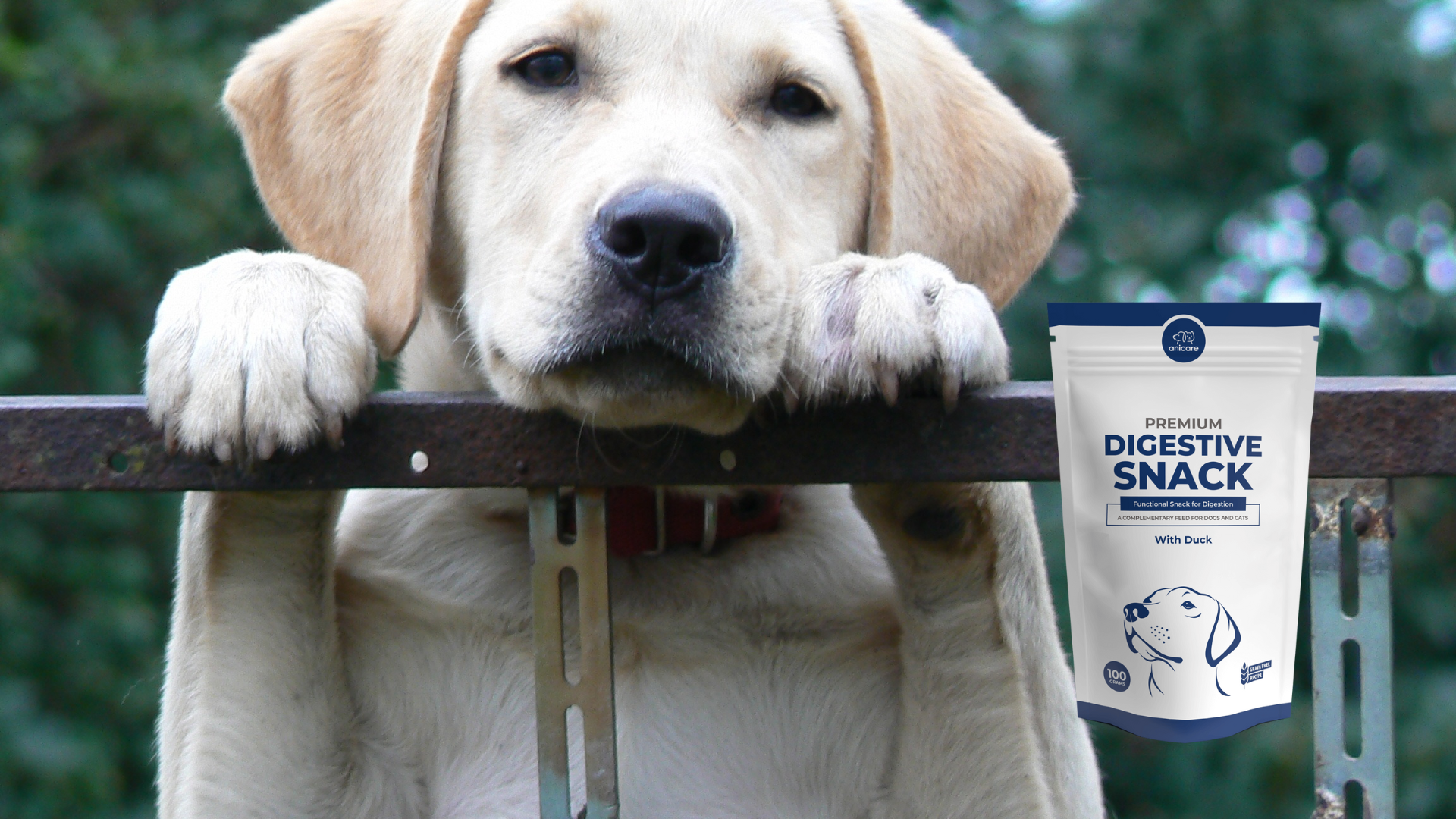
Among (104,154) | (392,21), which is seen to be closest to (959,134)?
(392,21)

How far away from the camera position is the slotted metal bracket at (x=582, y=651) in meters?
1.58

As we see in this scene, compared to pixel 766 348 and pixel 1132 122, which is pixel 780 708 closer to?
pixel 766 348

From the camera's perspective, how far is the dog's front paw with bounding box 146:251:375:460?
1599 millimetres

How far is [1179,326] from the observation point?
55.2 inches

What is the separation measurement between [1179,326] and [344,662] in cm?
149

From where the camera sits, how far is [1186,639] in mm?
1403

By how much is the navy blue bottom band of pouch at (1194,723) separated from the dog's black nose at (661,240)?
0.79 metres

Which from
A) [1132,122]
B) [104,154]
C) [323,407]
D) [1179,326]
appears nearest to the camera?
[1179,326]

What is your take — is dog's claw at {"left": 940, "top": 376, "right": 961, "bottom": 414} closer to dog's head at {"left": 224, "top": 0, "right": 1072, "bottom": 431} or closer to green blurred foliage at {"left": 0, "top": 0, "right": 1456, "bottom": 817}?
dog's head at {"left": 224, "top": 0, "right": 1072, "bottom": 431}

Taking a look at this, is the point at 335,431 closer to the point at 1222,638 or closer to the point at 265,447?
the point at 265,447

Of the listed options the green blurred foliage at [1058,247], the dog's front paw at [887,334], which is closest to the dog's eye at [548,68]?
the dog's front paw at [887,334]

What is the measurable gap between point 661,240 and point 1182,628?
0.82 meters

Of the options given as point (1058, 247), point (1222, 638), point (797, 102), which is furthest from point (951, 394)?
point (1058, 247)

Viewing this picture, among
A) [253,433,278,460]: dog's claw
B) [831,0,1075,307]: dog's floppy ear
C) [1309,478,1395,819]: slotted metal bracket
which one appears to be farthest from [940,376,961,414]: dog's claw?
[831,0,1075,307]: dog's floppy ear
